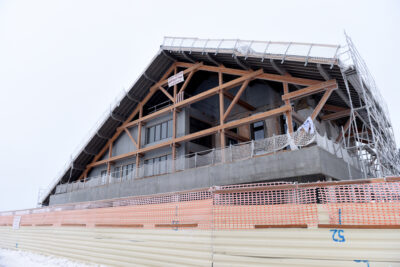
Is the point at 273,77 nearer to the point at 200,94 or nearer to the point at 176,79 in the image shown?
the point at 200,94

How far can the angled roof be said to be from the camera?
1368 cm

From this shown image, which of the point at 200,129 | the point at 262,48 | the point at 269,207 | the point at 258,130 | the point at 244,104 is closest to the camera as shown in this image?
the point at 269,207

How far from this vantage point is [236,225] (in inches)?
235

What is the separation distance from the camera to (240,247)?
571cm

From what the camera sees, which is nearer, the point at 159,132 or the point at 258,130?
the point at 258,130

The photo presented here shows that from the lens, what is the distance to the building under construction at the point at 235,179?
16.5ft

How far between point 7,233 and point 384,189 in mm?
17864

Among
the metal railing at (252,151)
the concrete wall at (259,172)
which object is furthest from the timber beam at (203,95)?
the concrete wall at (259,172)

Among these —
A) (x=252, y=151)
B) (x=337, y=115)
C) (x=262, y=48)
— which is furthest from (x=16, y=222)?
(x=337, y=115)

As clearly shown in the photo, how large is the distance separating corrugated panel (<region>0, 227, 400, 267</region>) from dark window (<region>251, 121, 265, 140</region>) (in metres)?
13.6

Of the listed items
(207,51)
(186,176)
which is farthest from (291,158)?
(207,51)

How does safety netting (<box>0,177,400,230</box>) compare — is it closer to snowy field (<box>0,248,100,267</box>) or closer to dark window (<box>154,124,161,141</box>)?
snowy field (<box>0,248,100,267</box>)

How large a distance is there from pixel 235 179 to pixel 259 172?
1307 millimetres

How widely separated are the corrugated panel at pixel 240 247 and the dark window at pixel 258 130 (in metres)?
13.6
